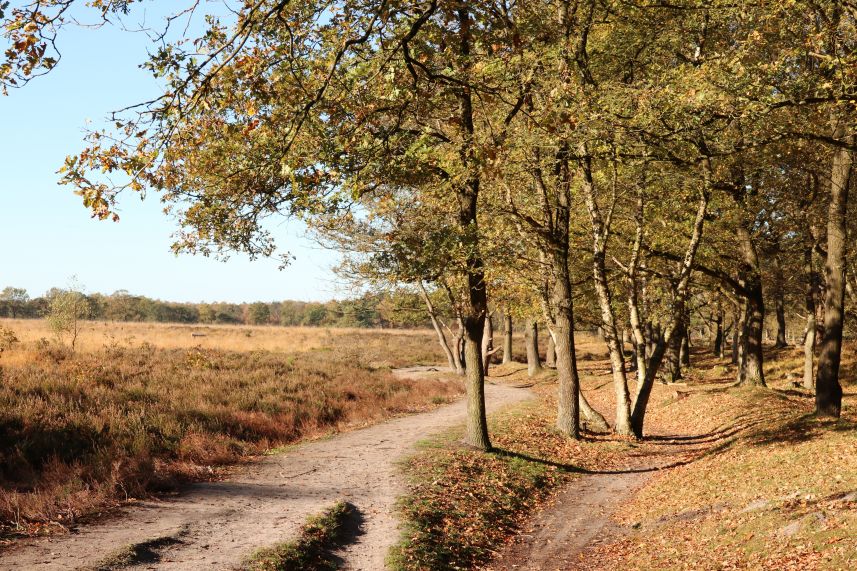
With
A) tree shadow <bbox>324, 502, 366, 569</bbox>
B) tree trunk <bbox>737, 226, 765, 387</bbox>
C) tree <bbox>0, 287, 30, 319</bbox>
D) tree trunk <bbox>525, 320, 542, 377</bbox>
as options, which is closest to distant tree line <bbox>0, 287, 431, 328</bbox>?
tree <bbox>0, 287, 30, 319</bbox>

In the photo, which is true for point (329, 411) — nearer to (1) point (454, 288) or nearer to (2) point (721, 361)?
(1) point (454, 288)

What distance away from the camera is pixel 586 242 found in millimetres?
22438

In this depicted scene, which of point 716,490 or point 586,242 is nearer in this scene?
point 716,490

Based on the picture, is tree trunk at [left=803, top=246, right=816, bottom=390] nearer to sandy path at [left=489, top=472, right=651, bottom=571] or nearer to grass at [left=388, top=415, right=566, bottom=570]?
sandy path at [left=489, top=472, right=651, bottom=571]

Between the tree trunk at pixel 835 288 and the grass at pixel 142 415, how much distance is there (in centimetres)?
1290

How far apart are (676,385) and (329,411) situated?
16.3m

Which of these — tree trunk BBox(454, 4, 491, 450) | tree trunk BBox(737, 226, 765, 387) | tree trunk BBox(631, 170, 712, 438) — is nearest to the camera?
tree trunk BBox(454, 4, 491, 450)

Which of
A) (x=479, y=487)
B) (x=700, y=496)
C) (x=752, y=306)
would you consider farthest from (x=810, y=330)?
(x=479, y=487)

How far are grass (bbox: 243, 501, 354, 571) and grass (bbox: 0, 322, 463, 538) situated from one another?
3077mm

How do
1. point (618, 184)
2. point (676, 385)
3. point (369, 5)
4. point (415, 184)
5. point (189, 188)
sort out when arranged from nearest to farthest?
point (369, 5) → point (189, 188) → point (415, 184) → point (618, 184) → point (676, 385)

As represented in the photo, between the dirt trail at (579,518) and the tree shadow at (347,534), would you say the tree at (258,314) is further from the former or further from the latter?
the tree shadow at (347,534)

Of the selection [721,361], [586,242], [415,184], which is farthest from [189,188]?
[721,361]

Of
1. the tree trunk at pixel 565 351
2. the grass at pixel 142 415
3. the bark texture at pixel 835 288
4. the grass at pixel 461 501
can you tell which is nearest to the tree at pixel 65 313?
the grass at pixel 142 415

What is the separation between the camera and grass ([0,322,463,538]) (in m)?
10.7
